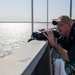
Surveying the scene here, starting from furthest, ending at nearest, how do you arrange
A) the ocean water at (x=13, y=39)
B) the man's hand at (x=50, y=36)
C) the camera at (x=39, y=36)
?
the ocean water at (x=13, y=39) < the camera at (x=39, y=36) < the man's hand at (x=50, y=36)

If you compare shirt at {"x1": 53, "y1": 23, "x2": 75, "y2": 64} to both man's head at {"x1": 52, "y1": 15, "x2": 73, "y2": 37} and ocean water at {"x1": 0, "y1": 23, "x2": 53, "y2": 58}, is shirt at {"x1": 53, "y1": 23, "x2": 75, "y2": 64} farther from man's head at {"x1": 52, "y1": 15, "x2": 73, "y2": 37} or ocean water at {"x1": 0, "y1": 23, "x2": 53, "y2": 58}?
ocean water at {"x1": 0, "y1": 23, "x2": 53, "y2": 58}

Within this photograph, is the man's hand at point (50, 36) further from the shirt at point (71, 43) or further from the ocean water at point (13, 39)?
the ocean water at point (13, 39)

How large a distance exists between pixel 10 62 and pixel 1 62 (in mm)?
40

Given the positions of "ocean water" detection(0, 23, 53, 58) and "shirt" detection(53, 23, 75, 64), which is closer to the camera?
"shirt" detection(53, 23, 75, 64)

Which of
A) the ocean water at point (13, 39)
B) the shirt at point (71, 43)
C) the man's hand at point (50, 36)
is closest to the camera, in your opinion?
the shirt at point (71, 43)

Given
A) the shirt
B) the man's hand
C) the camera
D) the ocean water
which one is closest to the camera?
the shirt

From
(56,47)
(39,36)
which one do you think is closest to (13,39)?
(39,36)

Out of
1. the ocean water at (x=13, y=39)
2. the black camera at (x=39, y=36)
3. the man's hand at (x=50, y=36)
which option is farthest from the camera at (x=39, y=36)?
the ocean water at (x=13, y=39)

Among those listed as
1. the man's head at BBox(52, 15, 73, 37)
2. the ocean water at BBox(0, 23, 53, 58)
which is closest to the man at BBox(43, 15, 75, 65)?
the man's head at BBox(52, 15, 73, 37)

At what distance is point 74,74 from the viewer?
8.36 feet

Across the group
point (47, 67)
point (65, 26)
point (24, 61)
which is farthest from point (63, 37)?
point (24, 61)

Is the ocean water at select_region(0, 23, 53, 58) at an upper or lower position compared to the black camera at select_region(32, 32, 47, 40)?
lower

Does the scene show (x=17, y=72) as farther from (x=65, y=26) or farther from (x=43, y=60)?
(x=43, y=60)

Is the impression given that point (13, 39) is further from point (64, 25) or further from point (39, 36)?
point (64, 25)
